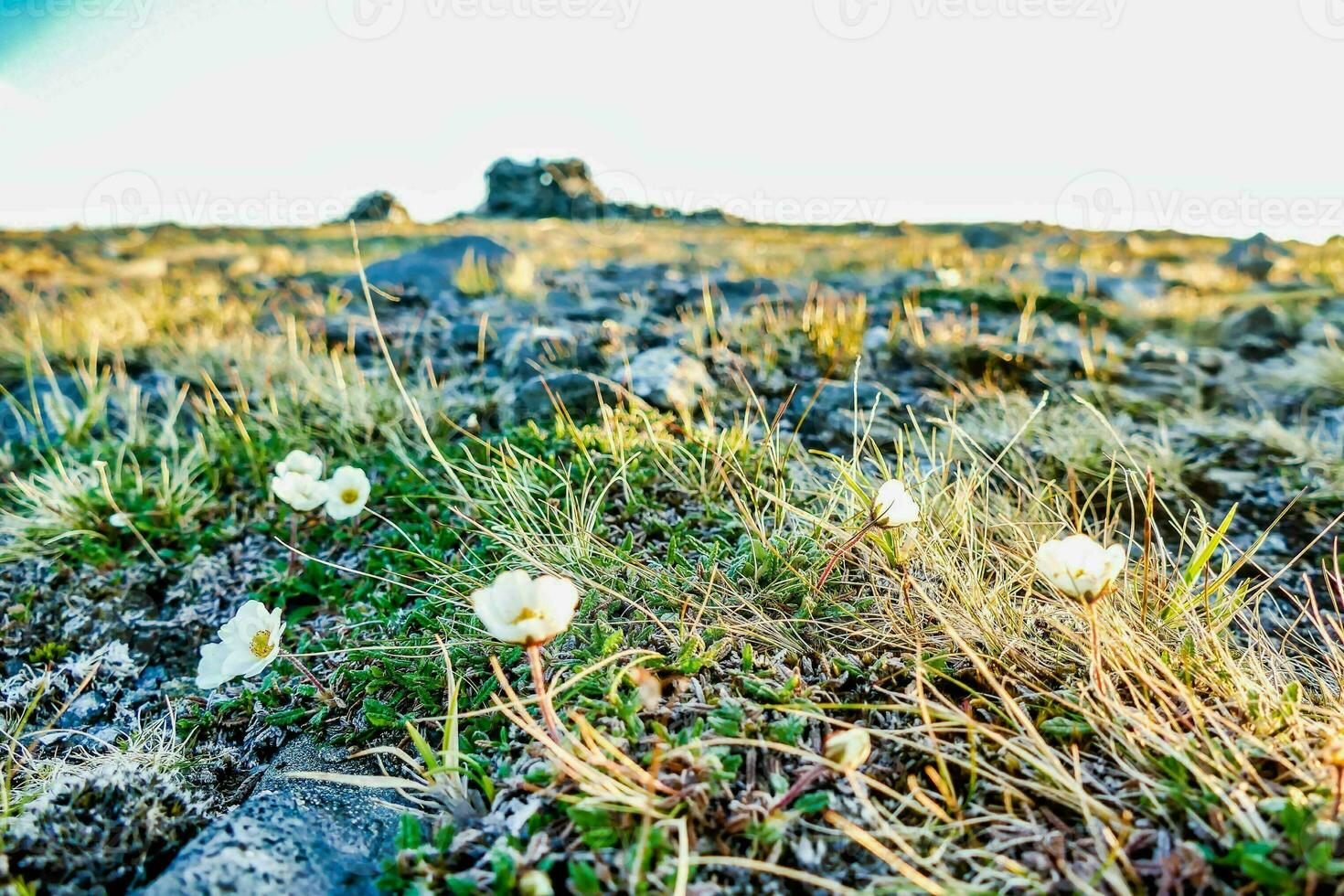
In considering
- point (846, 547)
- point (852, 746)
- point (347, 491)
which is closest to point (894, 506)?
point (846, 547)

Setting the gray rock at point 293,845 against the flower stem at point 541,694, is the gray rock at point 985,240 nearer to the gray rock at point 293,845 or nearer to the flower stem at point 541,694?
the flower stem at point 541,694

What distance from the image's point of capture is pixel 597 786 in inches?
49.7

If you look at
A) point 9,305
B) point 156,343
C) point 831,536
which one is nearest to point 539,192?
point 9,305

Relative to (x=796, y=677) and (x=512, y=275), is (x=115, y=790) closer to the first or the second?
(x=796, y=677)

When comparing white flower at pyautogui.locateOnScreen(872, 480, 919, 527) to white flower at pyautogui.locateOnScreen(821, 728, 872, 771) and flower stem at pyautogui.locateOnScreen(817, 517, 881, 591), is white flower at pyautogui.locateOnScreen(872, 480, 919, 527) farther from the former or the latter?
white flower at pyautogui.locateOnScreen(821, 728, 872, 771)

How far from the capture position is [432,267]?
8.05 metres

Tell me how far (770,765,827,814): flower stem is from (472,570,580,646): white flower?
18.7 inches

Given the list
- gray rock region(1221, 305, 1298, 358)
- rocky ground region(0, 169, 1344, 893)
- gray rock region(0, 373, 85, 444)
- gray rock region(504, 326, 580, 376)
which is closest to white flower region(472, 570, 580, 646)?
rocky ground region(0, 169, 1344, 893)

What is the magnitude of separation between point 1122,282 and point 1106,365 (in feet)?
19.1

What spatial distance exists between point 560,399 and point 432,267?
221 inches

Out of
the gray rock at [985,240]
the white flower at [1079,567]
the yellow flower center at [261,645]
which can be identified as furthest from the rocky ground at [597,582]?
the gray rock at [985,240]

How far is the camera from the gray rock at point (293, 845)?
125 cm

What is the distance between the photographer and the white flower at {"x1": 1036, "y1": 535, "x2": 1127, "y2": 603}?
1290 mm

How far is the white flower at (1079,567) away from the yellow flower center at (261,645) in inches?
63.9
